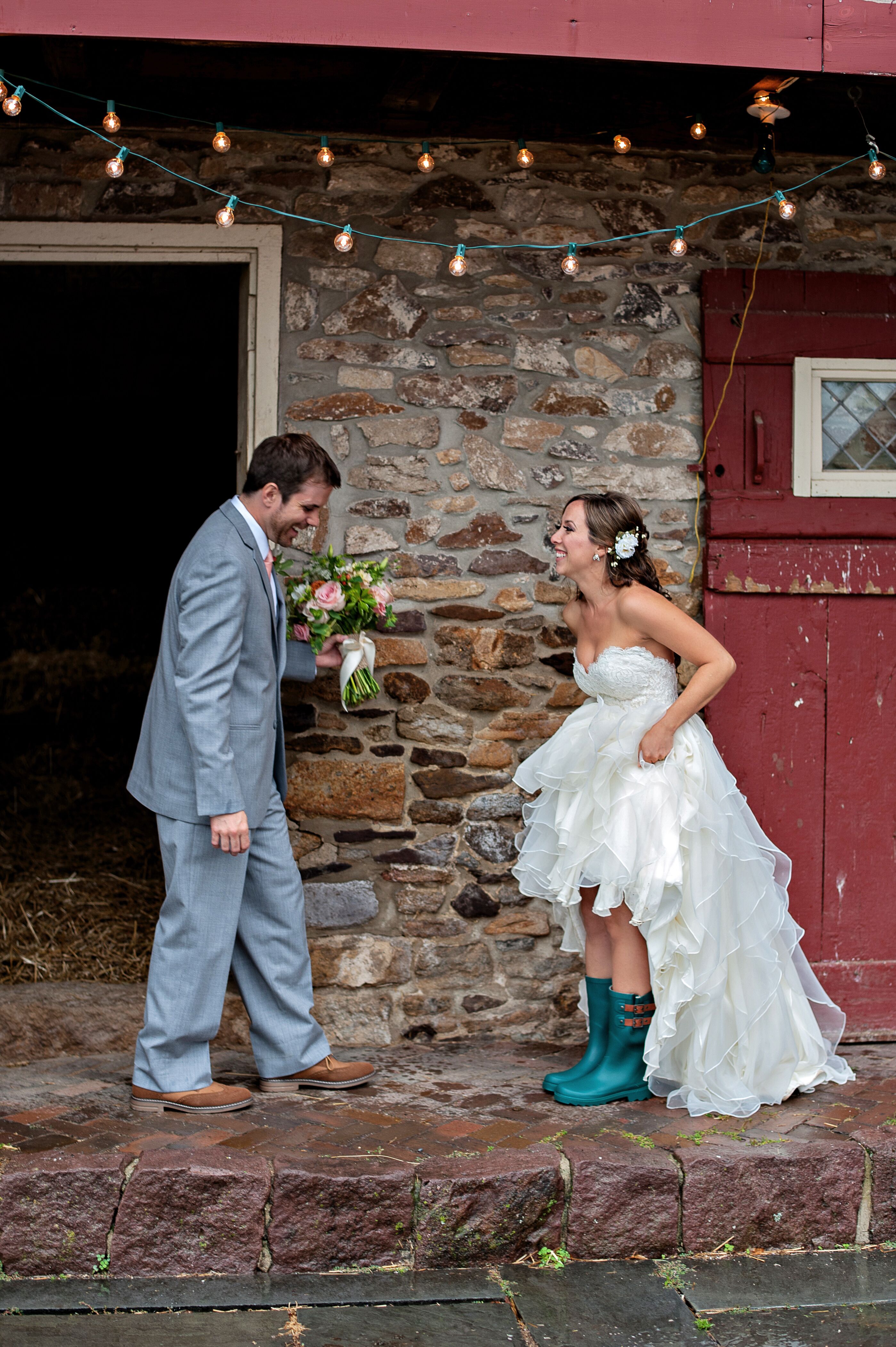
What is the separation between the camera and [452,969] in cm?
432

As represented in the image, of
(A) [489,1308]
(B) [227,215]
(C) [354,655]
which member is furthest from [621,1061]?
(B) [227,215]

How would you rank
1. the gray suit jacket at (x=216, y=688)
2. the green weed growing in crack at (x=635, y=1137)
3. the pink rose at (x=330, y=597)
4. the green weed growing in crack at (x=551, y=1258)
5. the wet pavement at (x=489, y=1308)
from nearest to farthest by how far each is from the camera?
the wet pavement at (x=489, y=1308), the green weed growing in crack at (x=551, y=1258), the green weed growing in crack at (x=635, y=1137), the gray suit jacket at (x=216, y=688), the pink rose at (x=330, y=597)

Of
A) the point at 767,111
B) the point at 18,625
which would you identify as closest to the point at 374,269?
the point at 767,111

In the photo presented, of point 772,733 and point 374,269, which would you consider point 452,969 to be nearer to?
point 772,733

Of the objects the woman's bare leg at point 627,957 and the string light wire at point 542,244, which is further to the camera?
the string light wire at point 542,244

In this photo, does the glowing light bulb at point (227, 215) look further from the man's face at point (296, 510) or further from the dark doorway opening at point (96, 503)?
the dark doorway opening at point (96, 503)

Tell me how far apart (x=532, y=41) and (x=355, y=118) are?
1030mm

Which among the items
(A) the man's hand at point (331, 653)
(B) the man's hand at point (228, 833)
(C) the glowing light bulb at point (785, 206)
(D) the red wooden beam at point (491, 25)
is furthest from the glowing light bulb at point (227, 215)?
(B) the man's hand at point (228, 833)

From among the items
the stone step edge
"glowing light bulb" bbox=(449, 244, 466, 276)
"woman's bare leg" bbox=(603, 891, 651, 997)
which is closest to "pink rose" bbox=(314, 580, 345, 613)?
"glowing light bulb" bbox=(449, 244, 466, 276)

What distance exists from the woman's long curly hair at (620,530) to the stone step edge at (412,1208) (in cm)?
164

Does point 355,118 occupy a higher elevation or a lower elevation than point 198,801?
higher

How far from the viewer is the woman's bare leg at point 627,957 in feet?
12.0

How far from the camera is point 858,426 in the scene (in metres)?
4.50

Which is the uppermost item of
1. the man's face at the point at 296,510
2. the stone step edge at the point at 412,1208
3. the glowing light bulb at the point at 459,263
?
the glowing light bulb at the point at 459,263
